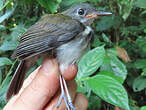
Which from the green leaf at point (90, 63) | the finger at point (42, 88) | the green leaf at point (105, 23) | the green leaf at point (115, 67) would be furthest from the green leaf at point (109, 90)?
the green leaf at point (105, 23)

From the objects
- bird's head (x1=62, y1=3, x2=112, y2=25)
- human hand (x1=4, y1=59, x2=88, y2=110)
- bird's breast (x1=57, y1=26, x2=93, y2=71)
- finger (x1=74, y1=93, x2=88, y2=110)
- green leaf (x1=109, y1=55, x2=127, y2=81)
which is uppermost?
bird's head (x1=62, y1=3, x2=112, y2=25)

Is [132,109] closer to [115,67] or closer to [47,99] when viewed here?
[115,67]

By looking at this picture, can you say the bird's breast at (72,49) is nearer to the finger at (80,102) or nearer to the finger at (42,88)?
the finger at (42,88)

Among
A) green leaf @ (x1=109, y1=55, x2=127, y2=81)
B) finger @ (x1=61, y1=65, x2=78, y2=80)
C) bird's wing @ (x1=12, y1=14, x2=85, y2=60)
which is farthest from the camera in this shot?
green leaf @ (x1=109, y1=55, x2=127, y2=81)

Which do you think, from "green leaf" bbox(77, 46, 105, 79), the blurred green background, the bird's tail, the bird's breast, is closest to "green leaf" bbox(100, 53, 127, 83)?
the blurred green background


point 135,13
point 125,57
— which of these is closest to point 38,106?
point 125,57

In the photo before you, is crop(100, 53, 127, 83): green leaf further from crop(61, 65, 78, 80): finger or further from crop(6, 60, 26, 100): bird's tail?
crop(6, 60, 26, 100): bird's tail

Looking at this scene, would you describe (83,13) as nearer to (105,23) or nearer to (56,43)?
(56,43)
